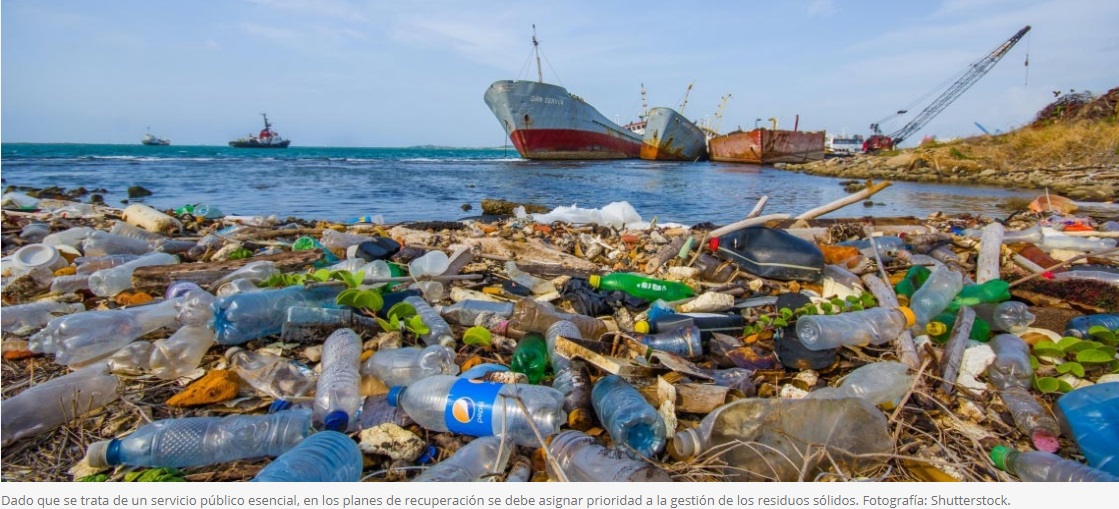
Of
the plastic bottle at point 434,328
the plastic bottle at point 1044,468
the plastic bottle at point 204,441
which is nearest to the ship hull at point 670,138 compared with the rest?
the plastic bottle at point 434,328

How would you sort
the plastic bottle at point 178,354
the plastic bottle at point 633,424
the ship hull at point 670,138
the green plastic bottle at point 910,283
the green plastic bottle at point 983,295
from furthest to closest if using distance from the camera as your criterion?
1. the ship hull at point 670,138
2. the green plastic bottle at point 910,283
3. the green plastic bottle at point 983,295
4. the plastic bottle at point 178,354
5. the plastic bottle at point 633,424

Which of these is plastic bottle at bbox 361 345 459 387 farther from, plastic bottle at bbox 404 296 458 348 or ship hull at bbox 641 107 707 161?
ship hull at bbox 641 107 707 161

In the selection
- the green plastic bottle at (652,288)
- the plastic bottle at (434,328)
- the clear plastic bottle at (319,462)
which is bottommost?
the clear plastic bottle at (319,462)

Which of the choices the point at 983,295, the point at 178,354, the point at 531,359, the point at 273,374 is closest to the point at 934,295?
the point at 983,295

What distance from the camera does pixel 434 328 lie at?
2.15m

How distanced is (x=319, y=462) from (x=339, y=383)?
0.43 metres

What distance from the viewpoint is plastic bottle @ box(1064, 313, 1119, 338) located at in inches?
84.7

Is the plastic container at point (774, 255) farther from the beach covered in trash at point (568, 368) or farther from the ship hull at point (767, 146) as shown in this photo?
the ship hull at point (767, 146)

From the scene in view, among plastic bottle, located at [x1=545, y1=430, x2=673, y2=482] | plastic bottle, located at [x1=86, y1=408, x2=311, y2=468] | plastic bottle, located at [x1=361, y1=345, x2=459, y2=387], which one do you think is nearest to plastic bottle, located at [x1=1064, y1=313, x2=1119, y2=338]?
plastic bottle, located at [x1=545, y1=430, x2=673, y2=482]

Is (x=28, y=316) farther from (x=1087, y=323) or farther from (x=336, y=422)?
(x=1087, y=323)

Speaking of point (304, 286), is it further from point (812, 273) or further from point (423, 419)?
point (812, 273)

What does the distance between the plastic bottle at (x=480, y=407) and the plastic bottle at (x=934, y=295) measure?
6.20 ft

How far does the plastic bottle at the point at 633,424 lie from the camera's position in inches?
56.7
